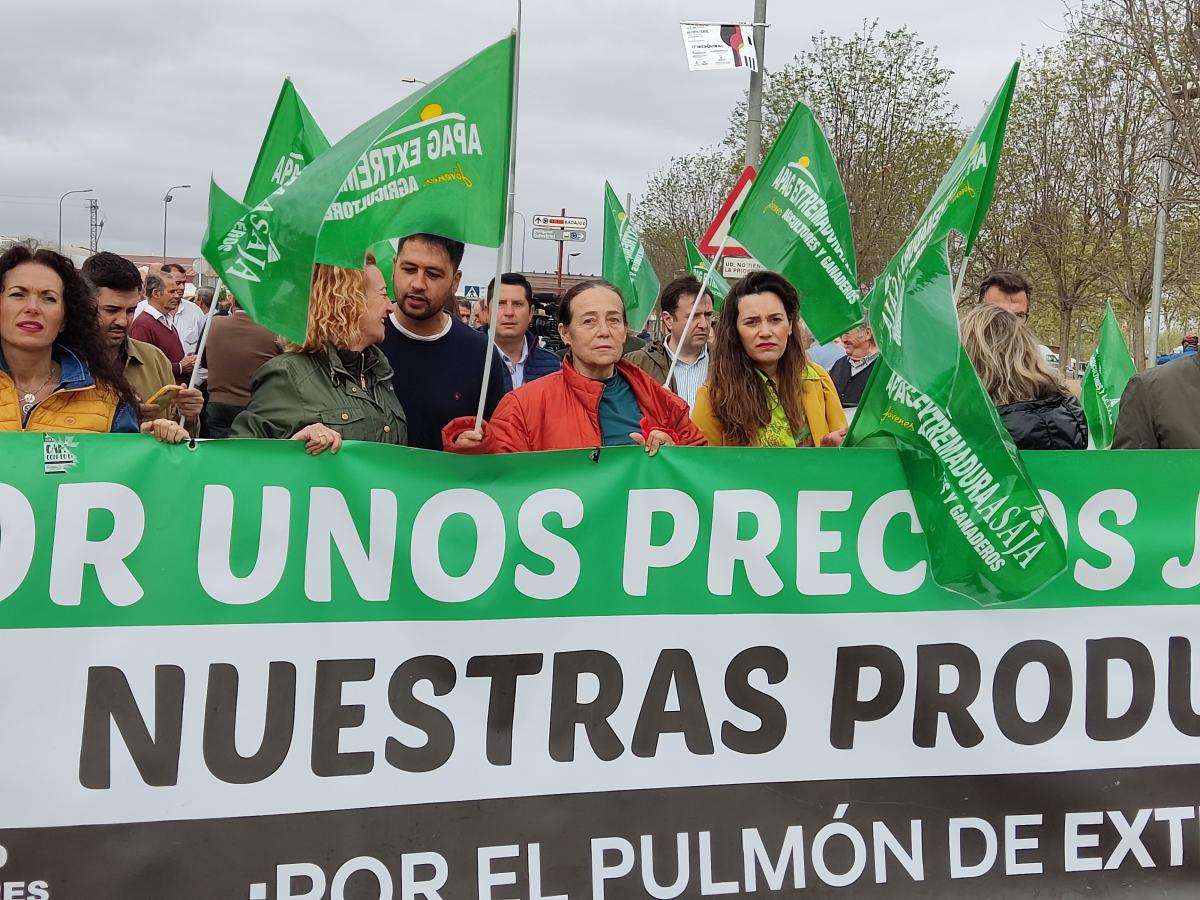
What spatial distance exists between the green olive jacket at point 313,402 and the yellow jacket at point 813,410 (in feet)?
3.75

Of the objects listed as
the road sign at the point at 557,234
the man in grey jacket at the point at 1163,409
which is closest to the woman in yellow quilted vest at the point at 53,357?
the man in grey jacket at the point at 1163,409

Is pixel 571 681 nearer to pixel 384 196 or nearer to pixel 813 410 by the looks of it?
pixel 384 196

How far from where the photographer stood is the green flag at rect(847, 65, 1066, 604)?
2.95 meters

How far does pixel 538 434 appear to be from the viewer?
141 inches

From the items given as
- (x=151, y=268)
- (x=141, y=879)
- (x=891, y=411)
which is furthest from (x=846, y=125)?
(x=141, y=879)

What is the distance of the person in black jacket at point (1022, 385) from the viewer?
3.64 metres

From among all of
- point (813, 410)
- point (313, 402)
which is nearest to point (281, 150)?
point (313, 402)

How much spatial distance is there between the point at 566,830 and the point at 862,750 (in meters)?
0.86

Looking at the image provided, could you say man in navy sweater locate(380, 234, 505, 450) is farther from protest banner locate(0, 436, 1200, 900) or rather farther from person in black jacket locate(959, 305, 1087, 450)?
person in black jacket locate(959, 305, 1087, 450)

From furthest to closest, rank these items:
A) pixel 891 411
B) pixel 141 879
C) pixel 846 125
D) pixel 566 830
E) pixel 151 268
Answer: pixel 846 125
pixel 151 268
pixel 891 411
pixel 566 830
pixel 141 879

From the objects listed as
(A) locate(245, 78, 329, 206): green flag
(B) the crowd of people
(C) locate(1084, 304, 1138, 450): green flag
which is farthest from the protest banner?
(C) locate(1084, 304, 1138, 450): green flag

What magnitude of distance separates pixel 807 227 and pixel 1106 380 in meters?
3.45

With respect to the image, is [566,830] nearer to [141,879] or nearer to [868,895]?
[868,895]

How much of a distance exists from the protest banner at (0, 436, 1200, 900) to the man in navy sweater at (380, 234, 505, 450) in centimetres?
109
